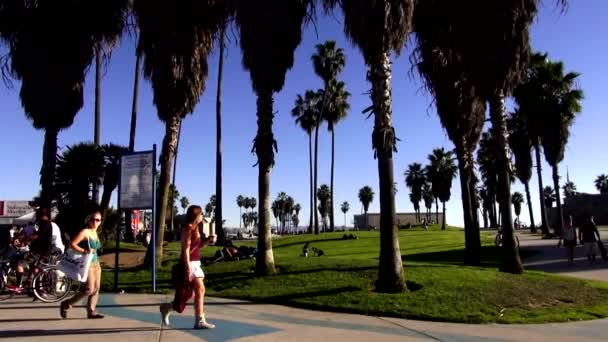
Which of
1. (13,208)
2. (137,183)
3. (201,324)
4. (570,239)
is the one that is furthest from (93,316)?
(13,208)

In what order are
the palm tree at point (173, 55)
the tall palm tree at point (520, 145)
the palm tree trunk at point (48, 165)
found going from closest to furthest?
the palm tree at point (173, 55) → the palm tree trunk at point (48, 165) → the tall palm tree at point (520, 145)

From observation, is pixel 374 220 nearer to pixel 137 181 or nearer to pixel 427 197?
pixel 427 197

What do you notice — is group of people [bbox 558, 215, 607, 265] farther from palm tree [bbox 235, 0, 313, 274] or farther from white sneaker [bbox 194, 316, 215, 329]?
white sneaker [bbox 194, 316, 215, 329]

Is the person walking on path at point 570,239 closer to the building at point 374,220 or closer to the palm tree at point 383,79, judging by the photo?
the palm tree at point 383,79

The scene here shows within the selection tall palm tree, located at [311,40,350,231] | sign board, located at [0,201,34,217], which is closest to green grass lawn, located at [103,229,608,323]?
tall palm tree, located at [311,40,350,231]

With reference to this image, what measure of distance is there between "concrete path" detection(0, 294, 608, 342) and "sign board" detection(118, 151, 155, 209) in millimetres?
2720

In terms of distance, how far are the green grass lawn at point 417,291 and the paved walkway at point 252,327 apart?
46cm

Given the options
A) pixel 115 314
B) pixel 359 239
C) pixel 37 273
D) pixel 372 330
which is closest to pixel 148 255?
pixel 37 273

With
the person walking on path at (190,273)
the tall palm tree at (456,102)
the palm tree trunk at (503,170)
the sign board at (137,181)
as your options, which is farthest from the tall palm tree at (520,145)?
the person walking on path at (190,273)

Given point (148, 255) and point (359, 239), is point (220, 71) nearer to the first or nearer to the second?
point (359, 239)

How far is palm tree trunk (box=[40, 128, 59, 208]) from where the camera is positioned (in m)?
17.2

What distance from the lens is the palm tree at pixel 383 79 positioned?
11078 millimetres

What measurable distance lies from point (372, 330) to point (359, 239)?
30.5 m

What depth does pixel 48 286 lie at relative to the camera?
10422mm
